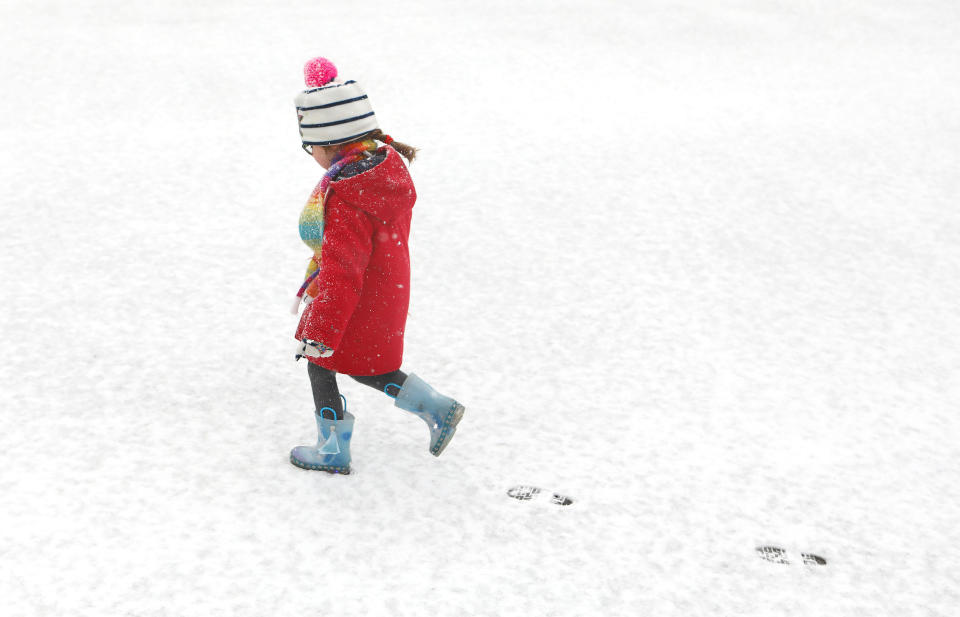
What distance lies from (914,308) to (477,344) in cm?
272

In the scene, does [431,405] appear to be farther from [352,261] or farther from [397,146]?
[397,146]

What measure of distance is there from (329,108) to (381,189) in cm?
33

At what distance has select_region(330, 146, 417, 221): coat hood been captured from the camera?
283 centimetres

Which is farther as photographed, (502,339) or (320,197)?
(502,339)

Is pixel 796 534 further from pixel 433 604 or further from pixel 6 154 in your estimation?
pixel 6 154

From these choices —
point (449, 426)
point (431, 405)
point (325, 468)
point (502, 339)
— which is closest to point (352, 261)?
point (431, 405)

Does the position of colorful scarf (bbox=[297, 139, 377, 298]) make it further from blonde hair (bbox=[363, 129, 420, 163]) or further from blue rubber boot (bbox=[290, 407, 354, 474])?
blue rubber boot (bbox=[290, 407, 354, 474])

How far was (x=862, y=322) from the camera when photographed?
4.86 meters

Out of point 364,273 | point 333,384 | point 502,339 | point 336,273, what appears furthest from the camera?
point 502,339

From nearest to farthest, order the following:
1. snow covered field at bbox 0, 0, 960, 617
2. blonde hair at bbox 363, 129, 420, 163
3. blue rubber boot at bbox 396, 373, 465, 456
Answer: snow covered field at bbox 0, 0, 960, 617 → blonde hair at bbox 363, 129, 420, 163 → blue rubber boot at bbox 396, 373, 465, 456

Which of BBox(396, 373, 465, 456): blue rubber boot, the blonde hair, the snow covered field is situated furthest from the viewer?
BBox(396, 373, 465, 456): blue rubber boot

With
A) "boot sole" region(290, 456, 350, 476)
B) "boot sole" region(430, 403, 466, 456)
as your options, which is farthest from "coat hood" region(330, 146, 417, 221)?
→ "boot sole" region(290, 456, 350, 476)

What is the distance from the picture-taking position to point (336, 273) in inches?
111

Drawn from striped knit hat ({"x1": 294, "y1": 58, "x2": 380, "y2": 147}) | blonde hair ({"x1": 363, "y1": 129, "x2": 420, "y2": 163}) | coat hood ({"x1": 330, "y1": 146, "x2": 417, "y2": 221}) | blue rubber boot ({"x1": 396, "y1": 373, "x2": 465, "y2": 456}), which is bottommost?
blue rubber boot ({"x1": 396, "y1": 373, "x2": 465, "y2": 456})
